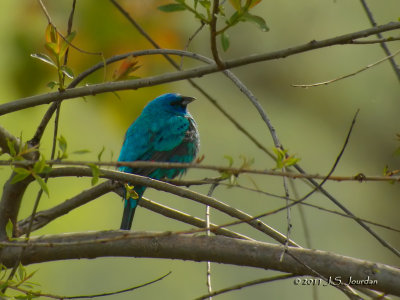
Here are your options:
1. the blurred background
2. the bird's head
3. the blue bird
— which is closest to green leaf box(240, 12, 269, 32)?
the blue bird

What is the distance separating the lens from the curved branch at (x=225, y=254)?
2.70 meters

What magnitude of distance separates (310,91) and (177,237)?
24.2 ft

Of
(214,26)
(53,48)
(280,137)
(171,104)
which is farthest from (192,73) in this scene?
(280,137)

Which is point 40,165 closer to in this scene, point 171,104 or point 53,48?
point 53,48

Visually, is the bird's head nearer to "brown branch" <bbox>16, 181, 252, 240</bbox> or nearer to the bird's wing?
the bird's wing

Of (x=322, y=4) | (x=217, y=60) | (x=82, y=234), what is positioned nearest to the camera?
(x=217, y=60)

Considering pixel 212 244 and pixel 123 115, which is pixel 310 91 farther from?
pixel 212 244

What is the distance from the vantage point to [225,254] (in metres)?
2.91

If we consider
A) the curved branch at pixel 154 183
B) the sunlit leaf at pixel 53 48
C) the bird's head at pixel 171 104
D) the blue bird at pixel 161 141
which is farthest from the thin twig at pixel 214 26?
the bird's head at pixel 171 104

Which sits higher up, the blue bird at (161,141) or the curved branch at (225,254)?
the blue bird at (161,141)

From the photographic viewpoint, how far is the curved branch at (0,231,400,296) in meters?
2.70

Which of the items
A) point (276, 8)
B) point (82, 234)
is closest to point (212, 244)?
point (82, 234)

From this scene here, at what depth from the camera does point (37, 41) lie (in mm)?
4746

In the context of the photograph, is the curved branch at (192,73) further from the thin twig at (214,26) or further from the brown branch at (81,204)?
the brown branch at (81,204)
